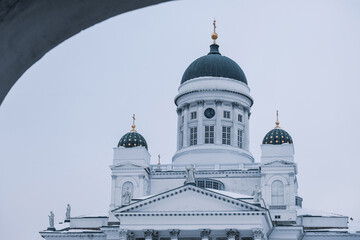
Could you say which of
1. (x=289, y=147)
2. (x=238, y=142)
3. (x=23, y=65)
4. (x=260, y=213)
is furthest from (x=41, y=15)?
(x=238, y=142)

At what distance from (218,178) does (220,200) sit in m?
10.3

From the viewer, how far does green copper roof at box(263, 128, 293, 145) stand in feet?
209

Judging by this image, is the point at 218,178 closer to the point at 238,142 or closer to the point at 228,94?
the point at 238,142

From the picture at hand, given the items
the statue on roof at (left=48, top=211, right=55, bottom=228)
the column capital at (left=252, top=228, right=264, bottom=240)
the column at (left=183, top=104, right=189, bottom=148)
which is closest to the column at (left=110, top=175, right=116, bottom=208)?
the statue on roof at (left=48, top=211, right=55, bottom=228)

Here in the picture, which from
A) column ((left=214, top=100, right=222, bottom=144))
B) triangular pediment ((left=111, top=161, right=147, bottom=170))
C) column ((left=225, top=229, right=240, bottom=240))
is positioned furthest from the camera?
column ((left=214, top=100, right=222, bottom=144))

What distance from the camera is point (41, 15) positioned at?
4254mm

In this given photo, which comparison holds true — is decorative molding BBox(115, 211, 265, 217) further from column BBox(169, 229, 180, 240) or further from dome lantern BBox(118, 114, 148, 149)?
dome lantern BBox(118, 114, 148, 149)

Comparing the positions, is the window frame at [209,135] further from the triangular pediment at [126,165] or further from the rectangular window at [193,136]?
the triangular pediment at [126,165]

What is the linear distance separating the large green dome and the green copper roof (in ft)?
32.6

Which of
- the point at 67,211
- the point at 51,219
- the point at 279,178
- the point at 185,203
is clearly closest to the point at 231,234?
the point at 185,203

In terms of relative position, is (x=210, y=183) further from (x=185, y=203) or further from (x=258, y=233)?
(x=258, y=233)

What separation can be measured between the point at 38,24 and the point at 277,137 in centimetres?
6092

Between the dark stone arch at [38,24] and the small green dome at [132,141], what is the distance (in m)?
61.8

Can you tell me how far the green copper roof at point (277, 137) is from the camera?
209ft
